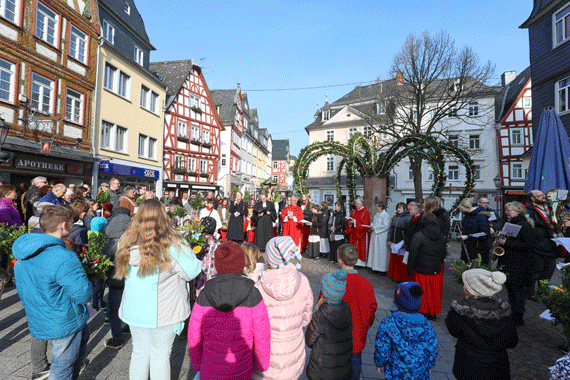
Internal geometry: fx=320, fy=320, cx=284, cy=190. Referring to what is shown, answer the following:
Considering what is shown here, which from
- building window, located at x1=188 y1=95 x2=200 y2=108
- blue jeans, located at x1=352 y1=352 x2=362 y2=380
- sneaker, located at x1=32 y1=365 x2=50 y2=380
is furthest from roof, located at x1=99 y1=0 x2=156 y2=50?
blue jeans, located at x1=352 y1=352 x2=362 y2=380

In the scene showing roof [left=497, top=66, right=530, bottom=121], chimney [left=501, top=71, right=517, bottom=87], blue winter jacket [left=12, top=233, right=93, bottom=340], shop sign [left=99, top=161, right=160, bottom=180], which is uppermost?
chimney [left=501, top=71, right=517, bottom=87]

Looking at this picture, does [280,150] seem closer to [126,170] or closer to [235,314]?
[126,170]

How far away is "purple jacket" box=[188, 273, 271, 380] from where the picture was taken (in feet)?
7.20

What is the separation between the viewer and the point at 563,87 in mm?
13031

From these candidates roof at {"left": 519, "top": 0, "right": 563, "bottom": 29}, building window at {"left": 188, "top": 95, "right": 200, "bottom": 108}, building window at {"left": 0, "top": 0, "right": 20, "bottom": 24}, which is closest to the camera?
building window at {"left": 0, "top": 0, "right": 20, "bottom": 24}

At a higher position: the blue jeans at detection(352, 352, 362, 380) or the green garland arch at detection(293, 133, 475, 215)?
the green garland arch at detection(293, 133, 475, 215)

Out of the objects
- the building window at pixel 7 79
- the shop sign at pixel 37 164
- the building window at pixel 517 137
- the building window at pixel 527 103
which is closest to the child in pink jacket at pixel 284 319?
the shop sign at pixel 37 164

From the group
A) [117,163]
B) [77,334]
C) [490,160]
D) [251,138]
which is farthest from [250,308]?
[251,138]

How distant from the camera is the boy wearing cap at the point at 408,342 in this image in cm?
243

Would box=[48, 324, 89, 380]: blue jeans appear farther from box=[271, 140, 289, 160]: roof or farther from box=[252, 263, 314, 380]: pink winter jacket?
box=[271, 140, 289, 160]: roof

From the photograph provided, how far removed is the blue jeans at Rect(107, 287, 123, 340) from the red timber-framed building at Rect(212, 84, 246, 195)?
28338mm

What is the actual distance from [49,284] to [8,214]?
488 centimetres

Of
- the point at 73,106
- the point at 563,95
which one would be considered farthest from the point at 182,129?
the point at 563,95

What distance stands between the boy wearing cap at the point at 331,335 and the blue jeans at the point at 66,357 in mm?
1985
